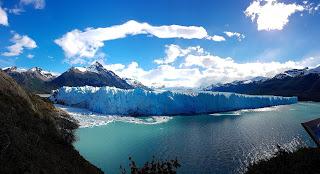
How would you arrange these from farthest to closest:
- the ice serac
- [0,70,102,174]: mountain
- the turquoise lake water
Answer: the ice serac < the turquoise lake water < [0,70,102,174]: mountain

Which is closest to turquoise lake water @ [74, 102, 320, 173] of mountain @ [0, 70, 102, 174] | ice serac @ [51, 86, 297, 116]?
mountain @ [0, 70, 102, 174]

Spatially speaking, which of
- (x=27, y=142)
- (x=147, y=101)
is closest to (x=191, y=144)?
(x=27, y=142)

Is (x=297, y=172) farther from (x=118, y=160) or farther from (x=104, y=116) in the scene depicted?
(x=104, y=116)

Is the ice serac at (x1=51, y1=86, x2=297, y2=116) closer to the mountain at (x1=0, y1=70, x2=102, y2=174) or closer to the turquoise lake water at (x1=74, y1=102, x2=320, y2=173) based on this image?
the turquoise lake water at (x1=74, y1=102, x2=320, y2=173)

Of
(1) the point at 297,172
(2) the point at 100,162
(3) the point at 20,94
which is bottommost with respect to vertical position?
(2) the point at 100,162

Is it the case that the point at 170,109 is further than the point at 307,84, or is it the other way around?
the point at 307,84

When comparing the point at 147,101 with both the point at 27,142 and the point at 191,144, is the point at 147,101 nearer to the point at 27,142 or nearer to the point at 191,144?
the point at 191,144

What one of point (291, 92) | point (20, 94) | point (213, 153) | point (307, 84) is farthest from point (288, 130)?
point (307, 84)
